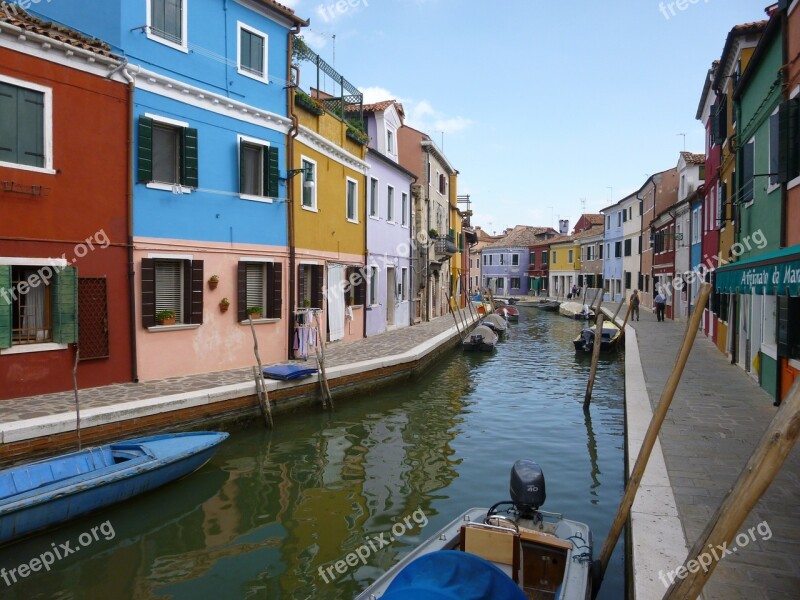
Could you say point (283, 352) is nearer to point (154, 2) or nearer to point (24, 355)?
point (24, 355)

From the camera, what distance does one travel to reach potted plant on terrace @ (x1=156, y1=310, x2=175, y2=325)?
12109 mm

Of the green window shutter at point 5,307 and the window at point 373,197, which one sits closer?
the green window shutter at point 5,307

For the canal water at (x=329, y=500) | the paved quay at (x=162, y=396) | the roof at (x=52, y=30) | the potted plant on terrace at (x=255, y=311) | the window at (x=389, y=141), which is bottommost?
the canal water at (x=329, y=500)

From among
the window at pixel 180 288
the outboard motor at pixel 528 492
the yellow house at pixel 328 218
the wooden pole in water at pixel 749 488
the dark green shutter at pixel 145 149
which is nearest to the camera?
the wooden pole in water at pixel 749 488

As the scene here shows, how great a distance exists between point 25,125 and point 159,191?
262 cm

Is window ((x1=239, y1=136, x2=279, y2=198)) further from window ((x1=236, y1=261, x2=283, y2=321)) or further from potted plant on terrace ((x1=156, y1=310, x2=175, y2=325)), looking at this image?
potted plant on terrace ((x1=156, y1=310, x2=175, y2=325))

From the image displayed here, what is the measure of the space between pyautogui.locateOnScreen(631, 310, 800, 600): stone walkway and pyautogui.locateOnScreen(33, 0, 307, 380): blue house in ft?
29.9

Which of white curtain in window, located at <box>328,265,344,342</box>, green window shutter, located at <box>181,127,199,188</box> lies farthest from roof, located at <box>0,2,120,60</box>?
white curtain in window, located at <box>328,265,344,342</box>

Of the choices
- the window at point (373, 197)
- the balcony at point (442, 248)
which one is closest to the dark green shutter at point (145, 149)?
the window at point (373, 197)

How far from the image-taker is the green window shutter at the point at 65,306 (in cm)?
1033

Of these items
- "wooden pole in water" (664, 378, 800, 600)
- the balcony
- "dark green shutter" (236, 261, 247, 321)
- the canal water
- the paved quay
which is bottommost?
the canal water

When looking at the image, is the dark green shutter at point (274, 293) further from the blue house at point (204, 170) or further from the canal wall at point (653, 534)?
the canal wall at point (653, 534)

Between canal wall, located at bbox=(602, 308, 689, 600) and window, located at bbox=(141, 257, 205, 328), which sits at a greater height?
window, located at bbox=(141, 257, 205, 328)

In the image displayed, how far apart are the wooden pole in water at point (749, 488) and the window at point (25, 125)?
10915 millimetres
